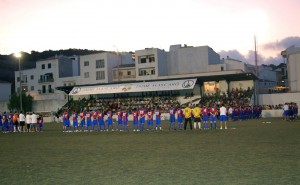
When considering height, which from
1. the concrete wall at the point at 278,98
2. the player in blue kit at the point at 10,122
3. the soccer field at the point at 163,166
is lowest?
the soccer field at the point at 163,166

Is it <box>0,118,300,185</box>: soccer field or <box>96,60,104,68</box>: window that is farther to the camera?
<box>96,60,104,68</box>: window

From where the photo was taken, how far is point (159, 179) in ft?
29.2

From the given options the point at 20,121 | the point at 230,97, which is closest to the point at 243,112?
the point at 230,97

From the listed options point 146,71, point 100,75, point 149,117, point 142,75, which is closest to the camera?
point 149,117

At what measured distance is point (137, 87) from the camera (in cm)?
6253

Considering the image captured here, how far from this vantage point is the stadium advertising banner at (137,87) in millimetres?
58250

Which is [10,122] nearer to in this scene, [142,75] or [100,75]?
[142,75]

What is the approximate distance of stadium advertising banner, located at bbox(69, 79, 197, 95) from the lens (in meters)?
58.2

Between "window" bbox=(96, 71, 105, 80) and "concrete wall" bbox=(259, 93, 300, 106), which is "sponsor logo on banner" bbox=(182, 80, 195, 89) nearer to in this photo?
"concrete wall" bbox=(259, 93, 300, 106)

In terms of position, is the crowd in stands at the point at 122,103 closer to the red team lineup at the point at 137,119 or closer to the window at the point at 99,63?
the window at the point at 99,63

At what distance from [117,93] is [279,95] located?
27.6 m

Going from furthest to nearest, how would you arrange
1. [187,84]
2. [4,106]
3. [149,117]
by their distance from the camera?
[4,106], [187,84], [149,117]

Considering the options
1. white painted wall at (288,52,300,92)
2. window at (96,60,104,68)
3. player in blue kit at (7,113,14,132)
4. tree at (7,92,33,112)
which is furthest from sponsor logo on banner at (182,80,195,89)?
tree at (7,92,33,112)

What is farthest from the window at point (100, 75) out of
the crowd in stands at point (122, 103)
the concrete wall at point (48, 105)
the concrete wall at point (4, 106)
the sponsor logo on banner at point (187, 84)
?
the sponsor logo on banner at point (187, 84)
